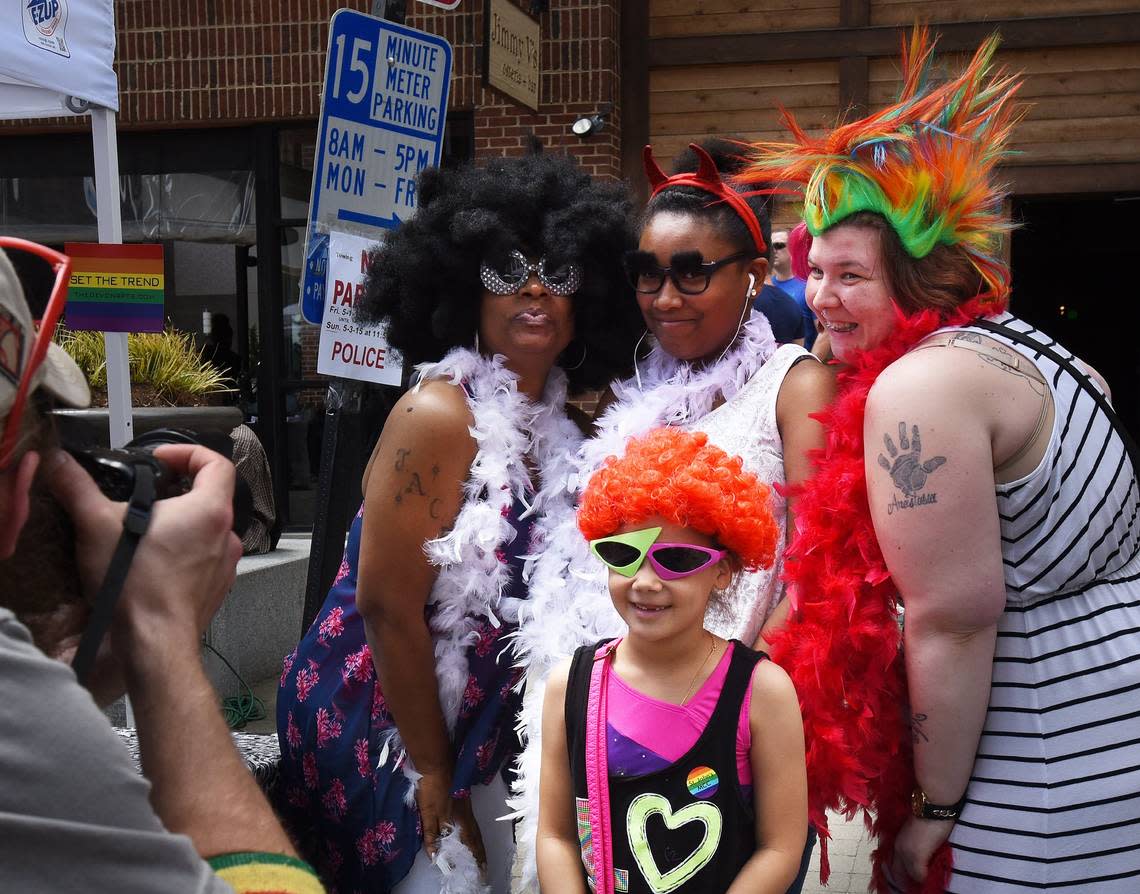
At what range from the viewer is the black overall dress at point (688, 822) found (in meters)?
2.04

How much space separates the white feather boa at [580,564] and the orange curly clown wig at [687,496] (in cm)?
33

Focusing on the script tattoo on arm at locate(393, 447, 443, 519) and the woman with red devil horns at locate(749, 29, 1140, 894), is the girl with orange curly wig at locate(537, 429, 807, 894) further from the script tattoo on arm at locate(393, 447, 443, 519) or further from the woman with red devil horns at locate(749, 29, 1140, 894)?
the script tattoo on arm at locate(393, 447, 443, 519)

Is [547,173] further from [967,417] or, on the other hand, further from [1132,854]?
[1132,854]

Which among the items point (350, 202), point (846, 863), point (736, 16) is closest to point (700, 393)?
point (350, 202)

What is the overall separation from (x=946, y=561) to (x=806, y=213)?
737mm

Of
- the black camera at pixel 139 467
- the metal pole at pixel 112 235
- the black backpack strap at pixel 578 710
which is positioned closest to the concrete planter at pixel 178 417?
the metal pole at pixel 112 235

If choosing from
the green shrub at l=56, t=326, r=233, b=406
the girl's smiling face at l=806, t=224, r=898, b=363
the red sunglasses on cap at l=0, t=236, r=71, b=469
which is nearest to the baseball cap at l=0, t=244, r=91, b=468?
the red sunglasses on cap at l=0, t=236, r=71, b=469

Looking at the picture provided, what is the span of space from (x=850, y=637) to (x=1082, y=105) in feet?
25.1

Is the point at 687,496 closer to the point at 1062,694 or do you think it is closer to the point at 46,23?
the point at 1062,694

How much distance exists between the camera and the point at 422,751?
254cm

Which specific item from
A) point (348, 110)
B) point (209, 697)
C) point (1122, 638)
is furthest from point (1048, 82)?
point (209, 697)

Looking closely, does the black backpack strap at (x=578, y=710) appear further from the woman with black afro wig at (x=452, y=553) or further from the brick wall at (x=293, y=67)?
the brick wall at (x=293, y=67)

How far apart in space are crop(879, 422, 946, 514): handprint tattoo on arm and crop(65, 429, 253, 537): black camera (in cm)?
113

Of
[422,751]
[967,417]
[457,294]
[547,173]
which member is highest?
[547,173]
